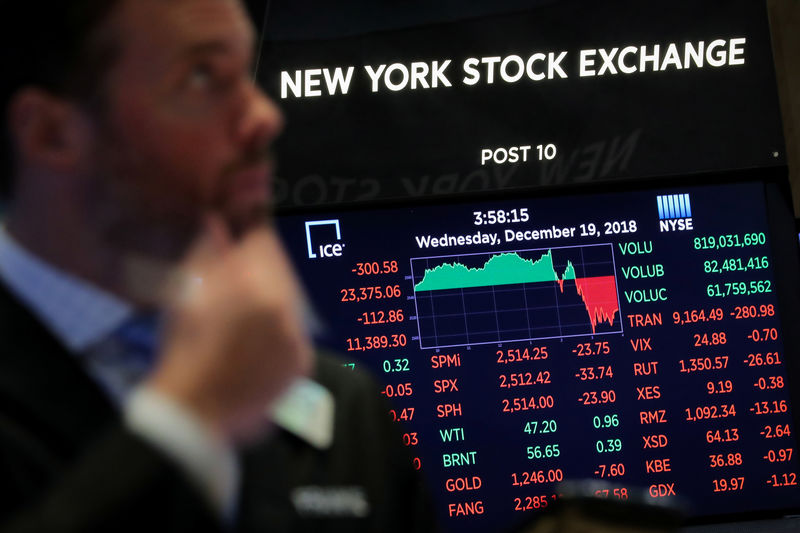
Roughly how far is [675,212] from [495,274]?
62 cm

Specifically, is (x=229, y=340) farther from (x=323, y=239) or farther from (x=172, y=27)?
(x=323, y=239)

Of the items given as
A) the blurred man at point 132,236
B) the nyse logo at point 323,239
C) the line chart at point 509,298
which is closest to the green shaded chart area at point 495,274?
the line chart at point 509,298

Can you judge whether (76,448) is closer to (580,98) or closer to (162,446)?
(162,446)

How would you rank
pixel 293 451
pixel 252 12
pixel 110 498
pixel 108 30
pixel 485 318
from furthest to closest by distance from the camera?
pixel 485 318, pixel 252 12, pixel 293 451, pixel 108 30, pixel 110 498

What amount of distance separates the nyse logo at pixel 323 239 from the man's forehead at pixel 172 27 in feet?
7.58

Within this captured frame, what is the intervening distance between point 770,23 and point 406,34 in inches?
51.8

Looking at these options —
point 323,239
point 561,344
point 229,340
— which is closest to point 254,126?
point 229,340

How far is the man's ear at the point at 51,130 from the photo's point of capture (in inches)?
28.6

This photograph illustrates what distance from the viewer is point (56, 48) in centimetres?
73

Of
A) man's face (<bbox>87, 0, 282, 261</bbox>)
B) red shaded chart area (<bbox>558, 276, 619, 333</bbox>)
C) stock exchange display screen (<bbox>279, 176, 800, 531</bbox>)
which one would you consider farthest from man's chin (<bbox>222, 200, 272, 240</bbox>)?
red shaded chart area (<bbox>558, 276, 619, 333</bbox>)

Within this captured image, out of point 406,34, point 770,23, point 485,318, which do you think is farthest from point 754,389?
point 406,34

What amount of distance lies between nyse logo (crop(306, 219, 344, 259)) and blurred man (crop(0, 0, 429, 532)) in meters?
2.27

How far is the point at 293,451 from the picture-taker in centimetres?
90

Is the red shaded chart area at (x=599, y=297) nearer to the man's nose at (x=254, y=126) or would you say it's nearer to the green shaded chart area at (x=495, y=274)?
the green shaded chart area at (x=495, y=274)
